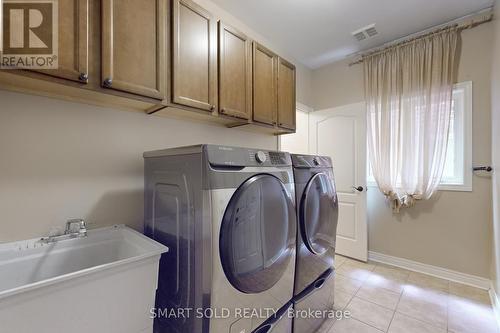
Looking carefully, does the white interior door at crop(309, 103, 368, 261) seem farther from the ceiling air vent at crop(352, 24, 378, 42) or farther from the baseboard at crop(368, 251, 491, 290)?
the ceiling air vent at crop(352, 24, 378, 42)

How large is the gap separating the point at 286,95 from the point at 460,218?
2.23 m

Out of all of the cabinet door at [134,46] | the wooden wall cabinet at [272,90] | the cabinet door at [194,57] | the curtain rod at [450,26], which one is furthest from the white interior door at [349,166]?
the cabinet door at [134,46]

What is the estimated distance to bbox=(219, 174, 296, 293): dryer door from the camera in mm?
930

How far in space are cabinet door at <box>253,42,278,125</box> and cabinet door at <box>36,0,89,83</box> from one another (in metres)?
1.16

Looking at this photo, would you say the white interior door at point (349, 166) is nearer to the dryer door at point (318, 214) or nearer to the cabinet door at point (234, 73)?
the dryer door at point (318, 214)

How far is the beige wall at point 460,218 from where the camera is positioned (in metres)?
2.14

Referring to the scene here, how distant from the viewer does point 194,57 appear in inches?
Result: 55.7

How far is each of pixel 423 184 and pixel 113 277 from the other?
9.51 feet

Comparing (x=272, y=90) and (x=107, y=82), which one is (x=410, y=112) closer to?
(x=272, y=90)

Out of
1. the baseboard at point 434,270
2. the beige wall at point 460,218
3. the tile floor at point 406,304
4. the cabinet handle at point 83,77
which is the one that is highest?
the cabinet handle at point 83,77

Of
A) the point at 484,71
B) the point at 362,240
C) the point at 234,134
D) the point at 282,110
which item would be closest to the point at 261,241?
the point at 234,134

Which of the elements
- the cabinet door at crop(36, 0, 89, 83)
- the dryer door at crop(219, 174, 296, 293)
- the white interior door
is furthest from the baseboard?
the cabinet door at crop(36, 0, 89, 83)

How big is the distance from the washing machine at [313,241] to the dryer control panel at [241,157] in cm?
23

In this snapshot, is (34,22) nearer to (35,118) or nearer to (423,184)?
(35,118)
